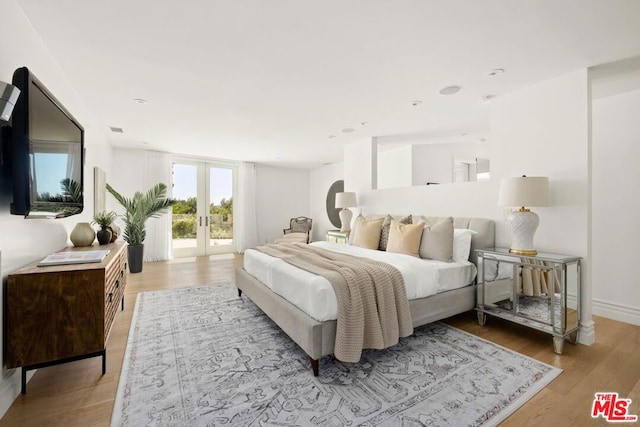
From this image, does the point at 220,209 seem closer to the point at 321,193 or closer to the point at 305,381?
the point at 321,193

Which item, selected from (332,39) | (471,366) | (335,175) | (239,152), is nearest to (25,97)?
(332,39)

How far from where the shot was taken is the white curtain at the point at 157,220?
6.14 metres

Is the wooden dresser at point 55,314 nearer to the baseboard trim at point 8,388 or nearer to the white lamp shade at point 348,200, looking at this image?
the baseboard trim at point 8,388

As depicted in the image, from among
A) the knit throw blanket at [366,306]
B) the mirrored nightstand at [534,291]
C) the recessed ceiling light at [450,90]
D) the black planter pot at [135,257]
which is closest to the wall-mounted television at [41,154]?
the knit throw blanket at [366,306]

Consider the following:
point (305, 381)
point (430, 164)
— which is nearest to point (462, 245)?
point (305, 381)

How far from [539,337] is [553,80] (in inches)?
97.0

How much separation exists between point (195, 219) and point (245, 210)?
1.23m

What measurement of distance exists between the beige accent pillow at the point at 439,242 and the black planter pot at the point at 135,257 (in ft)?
15.9

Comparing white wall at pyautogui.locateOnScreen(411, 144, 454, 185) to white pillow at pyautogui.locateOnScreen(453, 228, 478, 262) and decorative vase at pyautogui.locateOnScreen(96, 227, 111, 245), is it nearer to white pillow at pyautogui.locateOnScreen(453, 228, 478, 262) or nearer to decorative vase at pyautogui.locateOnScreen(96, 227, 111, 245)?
white pillow at pyautogui.locateOnScreen(453, 228, 478, 262)

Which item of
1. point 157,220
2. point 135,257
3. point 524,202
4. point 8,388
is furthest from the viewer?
point 157,220

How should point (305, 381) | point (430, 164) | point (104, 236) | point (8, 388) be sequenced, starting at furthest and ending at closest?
point (430, 164) → point (104, 236) → point (305, 381) → point (8, 388)

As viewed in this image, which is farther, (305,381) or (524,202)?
(524,202)

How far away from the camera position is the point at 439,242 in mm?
3061

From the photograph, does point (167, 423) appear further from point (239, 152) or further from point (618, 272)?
point (239, 152)
